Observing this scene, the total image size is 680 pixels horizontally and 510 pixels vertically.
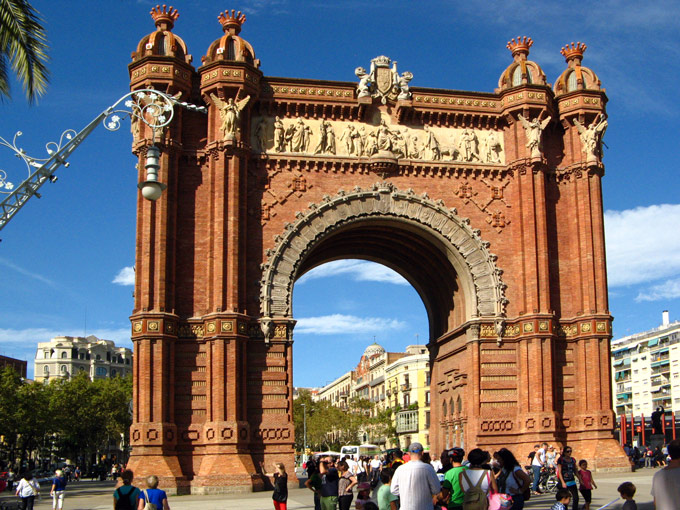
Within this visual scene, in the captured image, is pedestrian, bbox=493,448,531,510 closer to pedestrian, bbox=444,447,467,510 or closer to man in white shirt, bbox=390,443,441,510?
pedestrian, bbox=444,447,467,510

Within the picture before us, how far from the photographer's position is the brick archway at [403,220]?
3294 centimetres

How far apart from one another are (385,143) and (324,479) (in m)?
19.6

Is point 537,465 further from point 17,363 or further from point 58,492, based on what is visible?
point 17,363

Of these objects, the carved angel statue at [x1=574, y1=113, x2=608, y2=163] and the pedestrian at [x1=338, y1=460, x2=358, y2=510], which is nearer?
the pedestrian at [x1=338, y1=460, x2=358, y2=510]

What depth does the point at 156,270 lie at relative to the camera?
31.1 metres

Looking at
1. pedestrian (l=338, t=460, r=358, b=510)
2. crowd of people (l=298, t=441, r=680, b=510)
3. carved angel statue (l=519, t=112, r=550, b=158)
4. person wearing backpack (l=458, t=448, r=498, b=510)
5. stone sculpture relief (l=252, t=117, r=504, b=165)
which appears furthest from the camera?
carved angel statue (l=519, t=112, r=550, b=158)

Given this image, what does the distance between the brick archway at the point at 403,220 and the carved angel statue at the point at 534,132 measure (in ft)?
12.3

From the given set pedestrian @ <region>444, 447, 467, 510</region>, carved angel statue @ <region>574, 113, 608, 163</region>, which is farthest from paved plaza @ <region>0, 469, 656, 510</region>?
carved angel statue @ <region>574, 113, 608, 163</region>

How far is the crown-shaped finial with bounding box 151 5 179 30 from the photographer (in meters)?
33.6

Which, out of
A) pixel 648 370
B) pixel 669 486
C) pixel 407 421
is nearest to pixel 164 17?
pixel 669 486

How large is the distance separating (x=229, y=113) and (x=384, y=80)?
21.3 ft

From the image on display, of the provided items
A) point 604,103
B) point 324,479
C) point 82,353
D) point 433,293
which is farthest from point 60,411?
point 82,353

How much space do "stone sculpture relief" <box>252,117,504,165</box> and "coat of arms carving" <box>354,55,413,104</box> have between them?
1078 mm

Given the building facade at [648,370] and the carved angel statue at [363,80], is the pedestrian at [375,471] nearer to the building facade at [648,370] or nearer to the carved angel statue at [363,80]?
the carved angel statue at [363,80]
